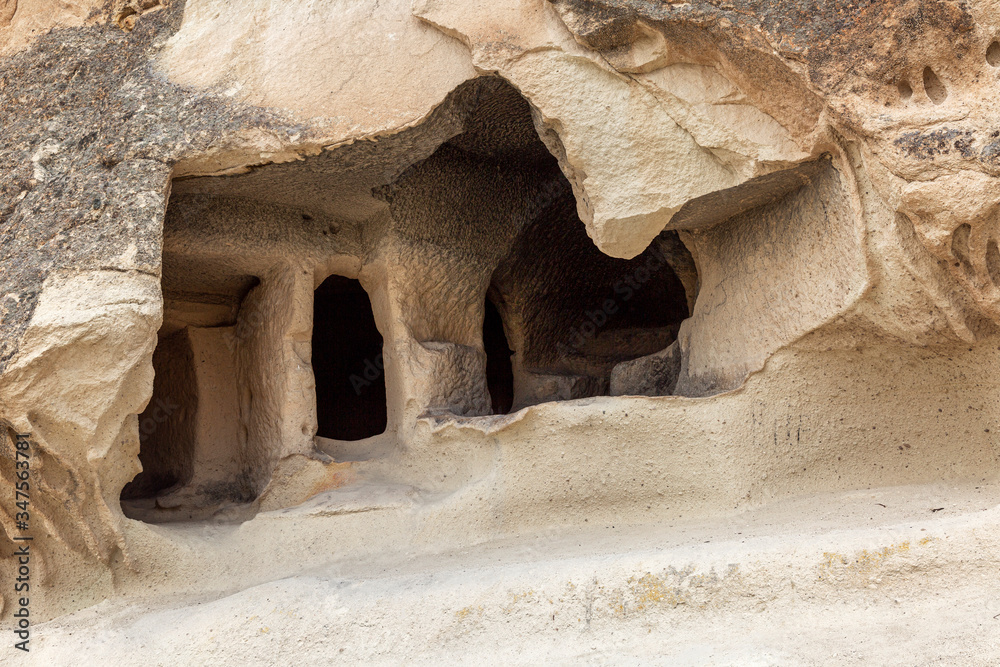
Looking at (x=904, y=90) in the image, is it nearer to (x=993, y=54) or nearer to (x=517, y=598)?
(x=993, y=54)

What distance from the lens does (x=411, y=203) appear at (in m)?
3.39

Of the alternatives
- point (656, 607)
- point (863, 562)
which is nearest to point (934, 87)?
point (863, 562)

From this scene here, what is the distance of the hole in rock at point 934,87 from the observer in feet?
7.45

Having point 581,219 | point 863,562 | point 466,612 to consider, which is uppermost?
point 581,219

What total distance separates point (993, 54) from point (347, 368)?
12.8ft

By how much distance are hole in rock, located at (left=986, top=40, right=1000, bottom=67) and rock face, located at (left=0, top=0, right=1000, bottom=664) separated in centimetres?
1

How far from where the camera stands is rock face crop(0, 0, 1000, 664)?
233 cm

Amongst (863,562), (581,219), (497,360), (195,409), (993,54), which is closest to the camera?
(863,562)

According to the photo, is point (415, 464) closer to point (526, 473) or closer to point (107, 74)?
point (526, 473)

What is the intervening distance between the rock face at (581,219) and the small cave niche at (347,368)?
1.81m

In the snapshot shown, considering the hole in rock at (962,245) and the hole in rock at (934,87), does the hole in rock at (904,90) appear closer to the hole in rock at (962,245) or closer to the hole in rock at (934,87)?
the hole in rock at (934,87)

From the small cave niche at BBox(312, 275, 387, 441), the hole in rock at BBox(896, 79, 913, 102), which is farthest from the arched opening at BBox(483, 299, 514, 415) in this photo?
the hole in rock at BBox(896, 79, 913, 102)

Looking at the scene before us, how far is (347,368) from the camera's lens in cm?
536

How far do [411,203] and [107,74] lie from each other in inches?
43.7
